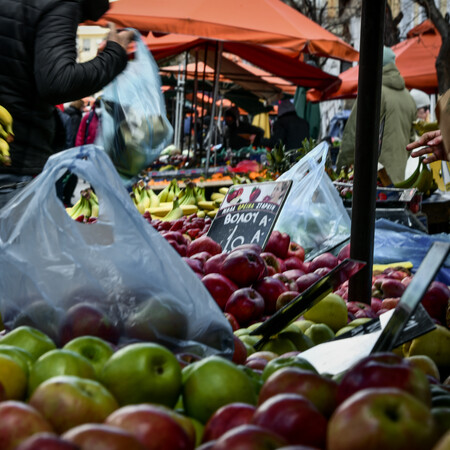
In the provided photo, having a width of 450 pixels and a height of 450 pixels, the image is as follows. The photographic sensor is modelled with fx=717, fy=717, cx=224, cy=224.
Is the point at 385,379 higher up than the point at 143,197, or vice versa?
the point at 385,379

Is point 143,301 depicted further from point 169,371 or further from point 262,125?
point 262,125

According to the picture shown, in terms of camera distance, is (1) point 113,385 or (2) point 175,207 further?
(2) point 175,207

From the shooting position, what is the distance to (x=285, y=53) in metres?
12.5

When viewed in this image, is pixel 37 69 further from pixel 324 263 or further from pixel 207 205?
pixel 207 205

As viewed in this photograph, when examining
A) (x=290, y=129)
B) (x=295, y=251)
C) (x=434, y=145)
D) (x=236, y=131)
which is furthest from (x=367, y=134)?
(x=236, y=131)

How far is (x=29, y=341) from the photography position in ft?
5.26

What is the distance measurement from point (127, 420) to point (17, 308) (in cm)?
94

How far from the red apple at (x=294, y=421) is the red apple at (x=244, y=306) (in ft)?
4.53

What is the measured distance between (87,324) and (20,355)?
31cm

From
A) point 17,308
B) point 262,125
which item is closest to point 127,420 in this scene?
point 17,308

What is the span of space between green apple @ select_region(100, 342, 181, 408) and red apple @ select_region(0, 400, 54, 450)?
0.23m

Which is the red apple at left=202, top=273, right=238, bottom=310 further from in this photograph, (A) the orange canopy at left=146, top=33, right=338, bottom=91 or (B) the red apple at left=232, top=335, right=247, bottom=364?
(A) the orange canopy at left=146, top=33, right=338, bottom=91

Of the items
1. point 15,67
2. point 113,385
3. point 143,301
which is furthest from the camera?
point 15,67

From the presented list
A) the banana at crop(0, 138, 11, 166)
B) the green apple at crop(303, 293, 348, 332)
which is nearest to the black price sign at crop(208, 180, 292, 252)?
the green apple at crop(303, 293, 348, 332)
